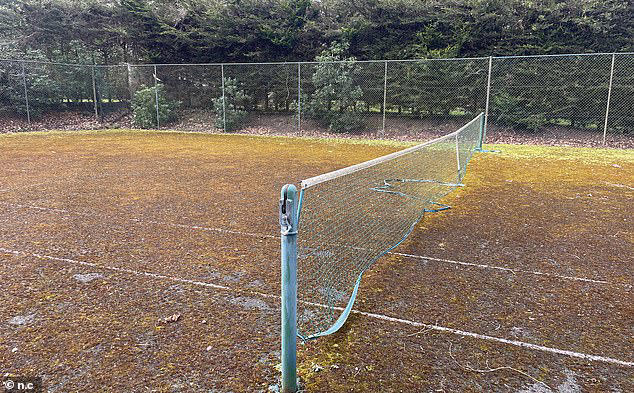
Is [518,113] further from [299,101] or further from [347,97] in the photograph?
[299,101]

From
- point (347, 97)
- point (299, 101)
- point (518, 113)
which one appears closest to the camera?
point (518, 113)

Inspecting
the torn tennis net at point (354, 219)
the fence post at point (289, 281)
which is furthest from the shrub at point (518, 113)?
the fence post at point (289, 281)

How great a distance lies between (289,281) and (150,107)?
18732 millimetres

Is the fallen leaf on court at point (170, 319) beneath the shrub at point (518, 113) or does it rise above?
beneath

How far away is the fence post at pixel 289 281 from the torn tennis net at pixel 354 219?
30cm

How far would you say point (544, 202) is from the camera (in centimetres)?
692

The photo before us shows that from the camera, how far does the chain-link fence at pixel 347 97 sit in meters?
14.8

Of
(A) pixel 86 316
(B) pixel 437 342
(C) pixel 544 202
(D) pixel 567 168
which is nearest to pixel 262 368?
(B) pixel 437 342

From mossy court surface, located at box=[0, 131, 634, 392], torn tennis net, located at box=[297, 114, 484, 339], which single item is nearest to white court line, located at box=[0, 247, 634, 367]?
mossy court surface, located at box=[0, 131, 634, 392]

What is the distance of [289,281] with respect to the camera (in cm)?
226

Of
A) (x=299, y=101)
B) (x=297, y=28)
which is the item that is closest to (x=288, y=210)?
(x=299, y=101)

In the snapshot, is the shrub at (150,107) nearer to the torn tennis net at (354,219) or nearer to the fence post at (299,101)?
the fence post at (299,101)

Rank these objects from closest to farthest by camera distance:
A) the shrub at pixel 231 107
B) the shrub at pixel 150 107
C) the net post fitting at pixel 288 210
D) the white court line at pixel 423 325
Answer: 1. the net post fitting at pixel 288 210
2. the white court line at pixel 423 325
3. the shrub at pixel 231 107
4. the shrub at pixel 150 107

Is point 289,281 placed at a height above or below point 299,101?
below
